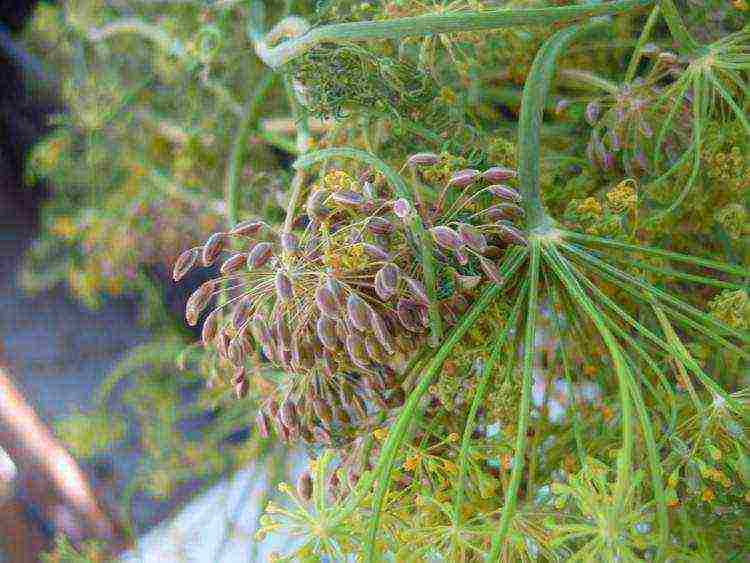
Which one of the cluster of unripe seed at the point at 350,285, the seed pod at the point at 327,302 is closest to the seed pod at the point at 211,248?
the cluster of unripe seed at the point at 350,285

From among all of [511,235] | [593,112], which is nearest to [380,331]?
[511,235]

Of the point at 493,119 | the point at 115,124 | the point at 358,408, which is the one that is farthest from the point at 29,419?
the point at 493,119

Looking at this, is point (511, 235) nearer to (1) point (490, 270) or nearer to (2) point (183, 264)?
(1) point (490, 270)

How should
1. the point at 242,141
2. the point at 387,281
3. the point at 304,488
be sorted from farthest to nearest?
the point at 242,141 < the point at 304,488 < the point at 387,281

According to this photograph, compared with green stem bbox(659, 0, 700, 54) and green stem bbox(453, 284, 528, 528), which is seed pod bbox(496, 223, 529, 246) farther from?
green stem bbox(659, 0, 700, 54)

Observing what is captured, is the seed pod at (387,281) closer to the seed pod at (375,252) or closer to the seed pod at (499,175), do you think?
the seed pod at (375,252)

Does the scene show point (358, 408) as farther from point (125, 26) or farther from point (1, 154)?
point (1, 154)

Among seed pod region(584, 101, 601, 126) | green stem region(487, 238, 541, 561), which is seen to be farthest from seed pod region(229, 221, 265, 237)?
seed pod region(584, 101, 601, 126)
